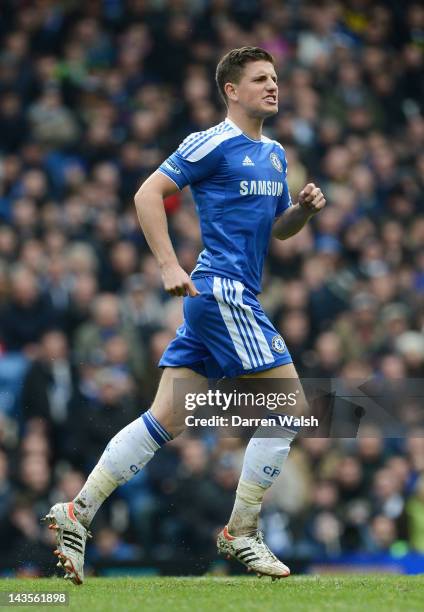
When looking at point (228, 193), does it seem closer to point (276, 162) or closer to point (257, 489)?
point (276, 162)

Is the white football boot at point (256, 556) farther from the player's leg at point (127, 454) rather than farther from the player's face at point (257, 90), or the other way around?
the player's face at point (257, 90)

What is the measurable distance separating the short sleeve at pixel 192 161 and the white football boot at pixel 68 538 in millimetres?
1606

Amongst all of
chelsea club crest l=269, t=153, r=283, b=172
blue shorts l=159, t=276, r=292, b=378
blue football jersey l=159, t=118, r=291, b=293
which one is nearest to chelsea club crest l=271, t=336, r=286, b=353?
blue shorts l=159, t=276, r=292, b=378

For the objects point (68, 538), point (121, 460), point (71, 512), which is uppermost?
point (121, 460)

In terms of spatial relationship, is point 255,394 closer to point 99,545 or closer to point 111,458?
point 111,458

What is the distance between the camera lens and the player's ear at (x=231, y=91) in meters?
6.48

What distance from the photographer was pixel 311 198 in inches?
252

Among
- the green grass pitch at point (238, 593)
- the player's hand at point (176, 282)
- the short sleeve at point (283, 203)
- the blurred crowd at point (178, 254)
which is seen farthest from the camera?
the blurred crowd at point (178, 254)

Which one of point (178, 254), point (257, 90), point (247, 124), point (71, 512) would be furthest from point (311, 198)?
point (178, 254)

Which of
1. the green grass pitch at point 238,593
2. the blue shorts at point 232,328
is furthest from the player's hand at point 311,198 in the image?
the green grass pitch at point 238,593

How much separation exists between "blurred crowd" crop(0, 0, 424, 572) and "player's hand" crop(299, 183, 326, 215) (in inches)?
109

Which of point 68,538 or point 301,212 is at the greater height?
point 301,212

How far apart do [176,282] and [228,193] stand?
1.89ft

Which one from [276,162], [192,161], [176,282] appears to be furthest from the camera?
[276,162]
